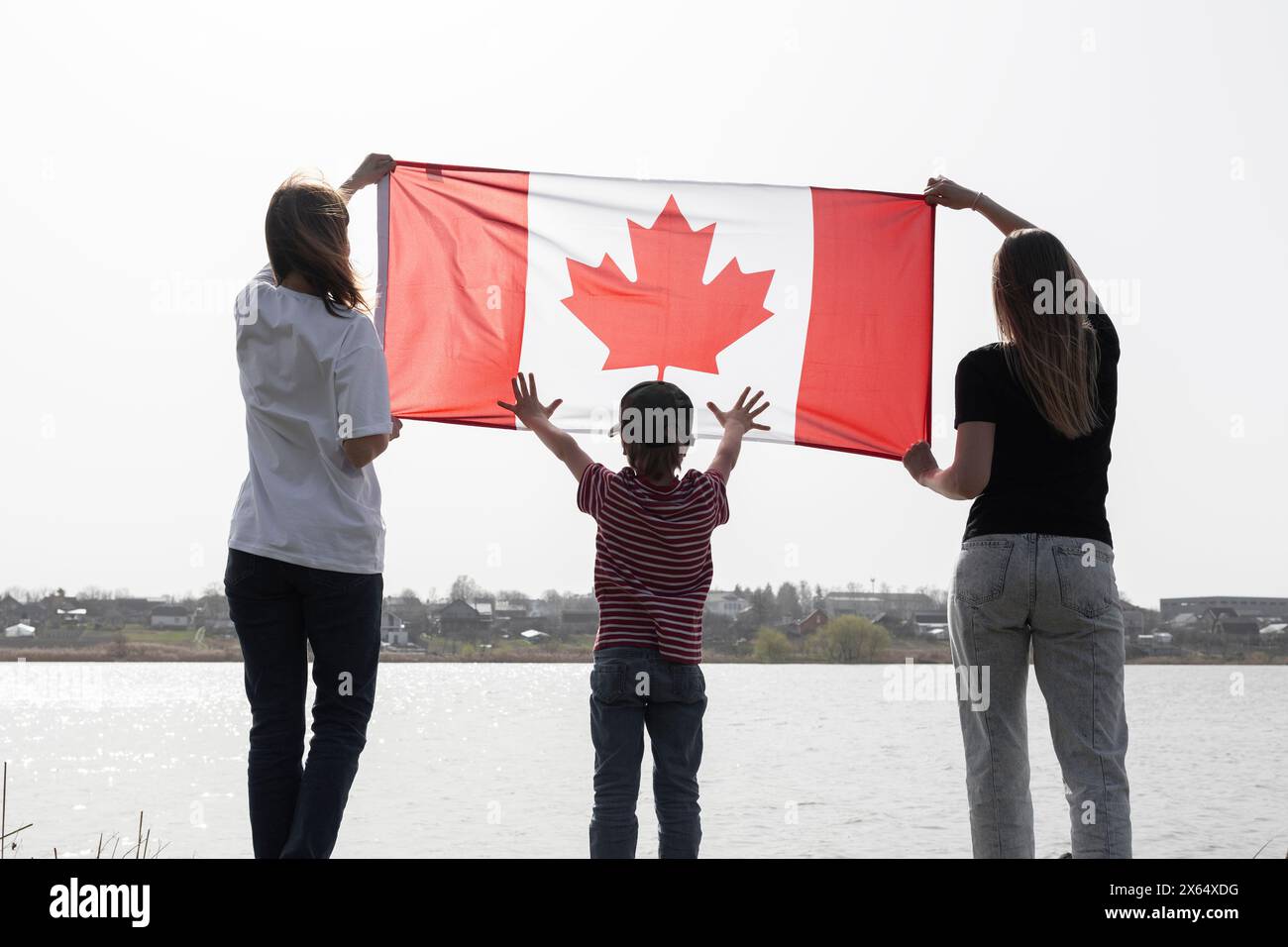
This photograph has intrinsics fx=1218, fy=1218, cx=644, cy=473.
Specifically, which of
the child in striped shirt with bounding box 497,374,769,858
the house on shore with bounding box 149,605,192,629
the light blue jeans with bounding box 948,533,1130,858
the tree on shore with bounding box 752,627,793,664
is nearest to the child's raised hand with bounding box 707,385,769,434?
the child in striped shirt with bounding box 497,374,769,858

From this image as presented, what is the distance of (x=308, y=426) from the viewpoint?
3863 mm

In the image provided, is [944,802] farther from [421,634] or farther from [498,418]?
[421,634]

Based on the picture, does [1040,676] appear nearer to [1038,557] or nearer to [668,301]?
[1038,557]

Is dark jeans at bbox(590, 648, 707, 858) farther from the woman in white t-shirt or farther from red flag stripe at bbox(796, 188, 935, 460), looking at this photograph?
red flag stripe at bbox(796, 188, 935, 460)

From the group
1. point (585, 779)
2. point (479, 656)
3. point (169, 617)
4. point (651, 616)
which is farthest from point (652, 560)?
point (169, 617)

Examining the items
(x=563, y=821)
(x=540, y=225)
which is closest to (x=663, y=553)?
(x=540, y=225)

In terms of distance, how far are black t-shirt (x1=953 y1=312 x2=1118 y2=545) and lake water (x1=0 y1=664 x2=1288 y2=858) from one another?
9.83 metres

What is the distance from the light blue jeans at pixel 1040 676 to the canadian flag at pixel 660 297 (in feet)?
6.85

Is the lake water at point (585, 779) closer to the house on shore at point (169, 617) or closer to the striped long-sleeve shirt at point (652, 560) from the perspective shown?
the house on shore at point (169, 617)

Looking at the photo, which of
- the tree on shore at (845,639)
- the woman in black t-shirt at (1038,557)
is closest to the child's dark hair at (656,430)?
the woman in black t-shirt at (1038,557)

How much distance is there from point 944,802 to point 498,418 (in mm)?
27372

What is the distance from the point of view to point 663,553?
419 cm

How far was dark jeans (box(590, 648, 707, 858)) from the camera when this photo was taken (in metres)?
4.04

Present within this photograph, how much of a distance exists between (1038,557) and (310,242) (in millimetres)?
2573
